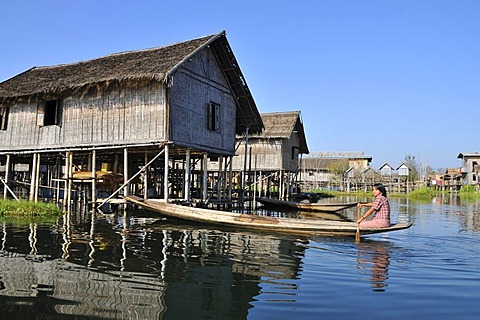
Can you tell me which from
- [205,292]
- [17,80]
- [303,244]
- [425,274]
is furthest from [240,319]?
[17,80]

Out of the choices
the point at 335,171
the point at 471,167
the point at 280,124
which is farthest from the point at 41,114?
the point at 471,167

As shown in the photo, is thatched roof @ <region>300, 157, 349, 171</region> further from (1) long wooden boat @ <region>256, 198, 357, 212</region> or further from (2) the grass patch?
(2) the grass patch

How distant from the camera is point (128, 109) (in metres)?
14.4

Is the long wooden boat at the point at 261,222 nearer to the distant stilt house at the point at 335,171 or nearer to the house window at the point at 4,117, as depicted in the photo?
the house window at the point at 4,117

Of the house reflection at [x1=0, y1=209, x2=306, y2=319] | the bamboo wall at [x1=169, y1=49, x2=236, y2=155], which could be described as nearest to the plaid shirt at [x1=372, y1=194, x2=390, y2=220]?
the house reflection at [x1=0, y1=209, x2=306, y2=319]

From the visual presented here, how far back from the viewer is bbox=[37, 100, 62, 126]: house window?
1594cm

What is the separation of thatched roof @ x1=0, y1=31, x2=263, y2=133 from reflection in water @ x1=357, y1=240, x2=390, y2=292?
7473 millimetres

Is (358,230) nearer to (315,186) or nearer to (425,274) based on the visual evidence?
(425,274)

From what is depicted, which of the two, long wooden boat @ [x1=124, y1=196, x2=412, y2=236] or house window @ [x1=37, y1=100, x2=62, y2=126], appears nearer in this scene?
long wooden boat @ [x1=124, y1=196, x2=412, y2=236]

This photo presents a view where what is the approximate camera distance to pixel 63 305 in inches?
178

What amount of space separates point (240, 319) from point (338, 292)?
1.62 m

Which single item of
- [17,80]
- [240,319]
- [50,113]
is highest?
[17,80]

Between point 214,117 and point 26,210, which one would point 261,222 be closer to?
point 214,117

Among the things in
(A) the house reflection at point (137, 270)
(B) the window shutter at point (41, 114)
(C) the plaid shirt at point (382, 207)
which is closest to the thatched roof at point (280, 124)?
(B) the window shutter at point (41, 114)
